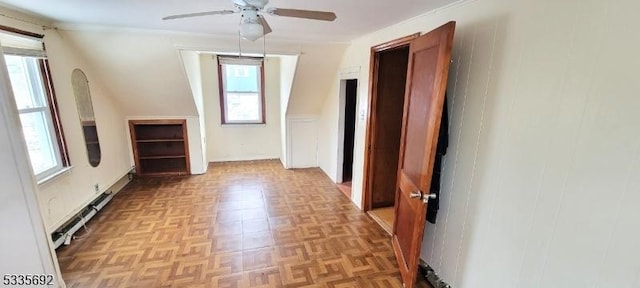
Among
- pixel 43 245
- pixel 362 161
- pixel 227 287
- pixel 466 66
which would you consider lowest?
pixel 227 287

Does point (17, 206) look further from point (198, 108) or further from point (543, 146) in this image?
point (543, 146)

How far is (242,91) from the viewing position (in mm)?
5254

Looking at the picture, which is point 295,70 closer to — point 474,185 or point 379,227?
point 379,227

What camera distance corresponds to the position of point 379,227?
119 inches

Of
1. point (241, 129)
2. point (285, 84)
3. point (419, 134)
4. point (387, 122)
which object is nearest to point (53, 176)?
point (241, 129)

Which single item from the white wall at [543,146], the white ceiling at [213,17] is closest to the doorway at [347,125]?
the white ceiling at [213,17]

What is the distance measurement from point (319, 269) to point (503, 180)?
1558 mm

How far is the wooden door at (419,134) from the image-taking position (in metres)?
1.64

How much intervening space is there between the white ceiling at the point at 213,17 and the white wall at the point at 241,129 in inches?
82.9

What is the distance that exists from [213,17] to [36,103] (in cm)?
187

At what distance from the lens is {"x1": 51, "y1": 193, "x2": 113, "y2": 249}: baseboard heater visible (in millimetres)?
2530

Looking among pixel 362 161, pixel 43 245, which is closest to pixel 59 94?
pixel 43 245

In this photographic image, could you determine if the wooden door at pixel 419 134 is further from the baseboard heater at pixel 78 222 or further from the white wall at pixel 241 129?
the white wall at pixel 241 129

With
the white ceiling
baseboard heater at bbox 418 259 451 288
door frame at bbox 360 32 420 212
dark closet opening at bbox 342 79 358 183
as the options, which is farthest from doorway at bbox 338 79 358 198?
baseboard heater at bbox 418 259 451 288
